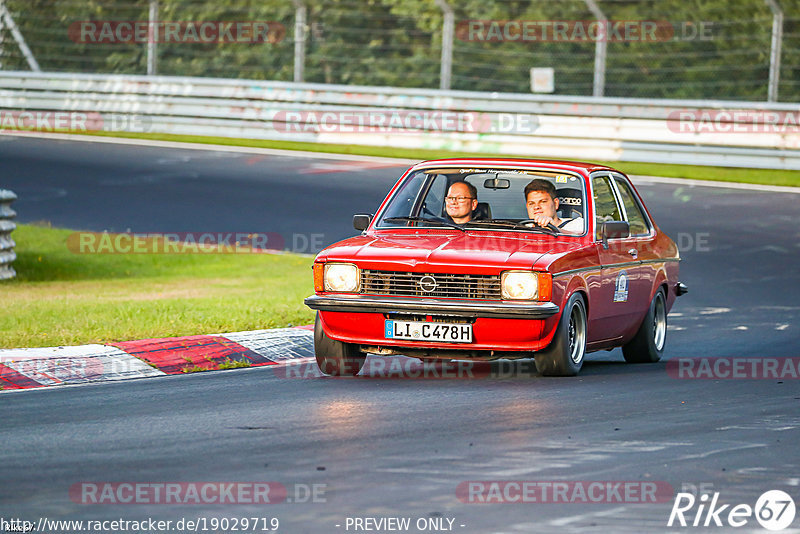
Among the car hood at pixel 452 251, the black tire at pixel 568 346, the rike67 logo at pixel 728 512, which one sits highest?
the car hood at pixel 452 251

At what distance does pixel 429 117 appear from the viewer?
25266 millimetres

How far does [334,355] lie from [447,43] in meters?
16.3

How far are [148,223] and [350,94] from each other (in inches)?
312

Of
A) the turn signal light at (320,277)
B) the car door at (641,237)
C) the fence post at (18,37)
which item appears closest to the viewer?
the turn signal light at (320,277)

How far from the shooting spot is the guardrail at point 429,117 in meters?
23.0

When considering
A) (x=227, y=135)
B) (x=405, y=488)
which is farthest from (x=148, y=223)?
(x=405, y=488)

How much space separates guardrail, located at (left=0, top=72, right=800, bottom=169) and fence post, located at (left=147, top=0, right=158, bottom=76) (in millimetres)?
302

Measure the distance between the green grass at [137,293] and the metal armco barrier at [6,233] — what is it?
0.17 meters

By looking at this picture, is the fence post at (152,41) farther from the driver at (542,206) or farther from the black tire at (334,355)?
the black tire at (334,355)

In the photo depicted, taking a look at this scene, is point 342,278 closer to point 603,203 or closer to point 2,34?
point 603,203

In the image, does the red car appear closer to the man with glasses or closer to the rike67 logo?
the man with glasses

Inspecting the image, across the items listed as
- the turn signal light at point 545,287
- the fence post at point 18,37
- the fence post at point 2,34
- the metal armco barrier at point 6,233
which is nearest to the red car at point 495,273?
the turn signal light at point 545,287

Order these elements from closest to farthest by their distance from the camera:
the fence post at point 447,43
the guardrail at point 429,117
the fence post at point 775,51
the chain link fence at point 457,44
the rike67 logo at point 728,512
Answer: the rike67 logo at point 728,512, the fence post at point 775,51, the guardrail at point 429,117, the chain link fence at point 457,44, the fence post at point 447,43

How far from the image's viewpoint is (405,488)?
238 inches
